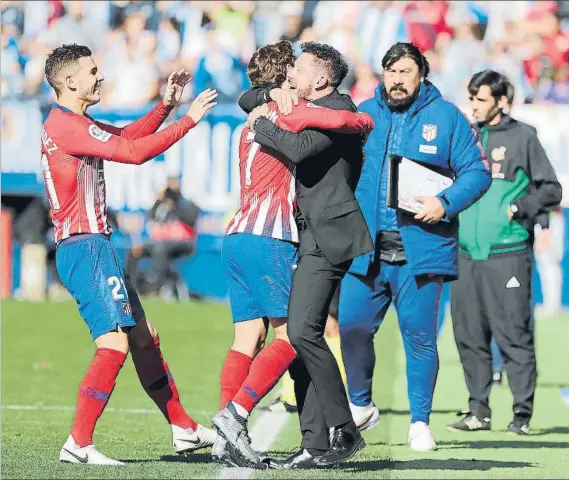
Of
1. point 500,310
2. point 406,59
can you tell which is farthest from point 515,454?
point 406,59

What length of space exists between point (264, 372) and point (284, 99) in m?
1.29

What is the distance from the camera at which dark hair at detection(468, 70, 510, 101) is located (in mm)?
9070

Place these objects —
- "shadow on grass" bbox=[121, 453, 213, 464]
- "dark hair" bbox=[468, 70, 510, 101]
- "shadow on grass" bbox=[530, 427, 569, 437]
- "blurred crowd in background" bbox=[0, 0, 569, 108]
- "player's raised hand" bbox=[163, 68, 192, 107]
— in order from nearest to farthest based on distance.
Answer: "shadow on grass" bbox=[121, 453, 213, 464], "player's raised hand" bbox=[163, 68, 192, 107], "shadow on grass" bbox=[530, 427, 569, 437], "dark hair" bbox=[468, 70, 510, 101], "blurred crowd in background" bbox=[0, 0, 569, 108]

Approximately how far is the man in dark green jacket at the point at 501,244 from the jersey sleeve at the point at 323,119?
2684 mm

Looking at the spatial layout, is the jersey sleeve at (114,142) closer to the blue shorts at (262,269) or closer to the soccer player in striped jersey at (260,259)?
the soccer player in striped jersey at (260,259)

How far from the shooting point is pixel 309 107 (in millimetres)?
6621

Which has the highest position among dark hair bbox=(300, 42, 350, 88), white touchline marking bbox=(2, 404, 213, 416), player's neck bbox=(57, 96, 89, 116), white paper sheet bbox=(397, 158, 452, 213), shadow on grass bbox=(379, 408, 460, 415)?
dark hair bbox=(300, 42, 350, 88)

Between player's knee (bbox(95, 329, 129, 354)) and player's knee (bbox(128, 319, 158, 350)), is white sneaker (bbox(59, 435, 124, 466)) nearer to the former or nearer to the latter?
player's knee (bbox(95, 329, 129, 354))

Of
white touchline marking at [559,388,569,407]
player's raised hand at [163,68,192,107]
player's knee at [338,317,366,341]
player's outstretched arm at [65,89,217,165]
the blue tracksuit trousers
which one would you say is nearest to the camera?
player's outstretched arm at [65,89,217,165]

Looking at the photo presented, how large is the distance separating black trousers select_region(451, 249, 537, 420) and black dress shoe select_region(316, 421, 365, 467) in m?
2.44

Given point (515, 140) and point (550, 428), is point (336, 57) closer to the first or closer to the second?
point (515, 140)

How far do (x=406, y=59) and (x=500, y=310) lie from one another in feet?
7.00

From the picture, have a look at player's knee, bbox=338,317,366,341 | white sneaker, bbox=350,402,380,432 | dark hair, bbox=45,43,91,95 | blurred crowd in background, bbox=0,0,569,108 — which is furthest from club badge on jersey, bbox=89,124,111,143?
blurred crowd in background, bbox=0,0,569,108

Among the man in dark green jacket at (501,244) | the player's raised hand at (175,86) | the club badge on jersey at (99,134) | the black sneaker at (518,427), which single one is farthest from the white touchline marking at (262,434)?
the player's raised hand at (175,86)
